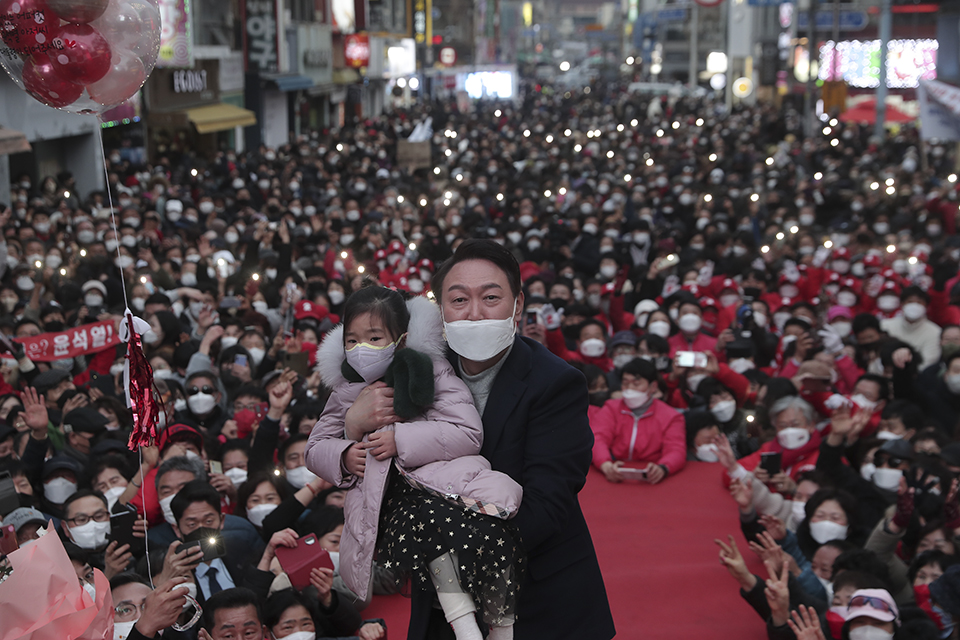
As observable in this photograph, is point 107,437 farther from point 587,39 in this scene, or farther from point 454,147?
point 587,39

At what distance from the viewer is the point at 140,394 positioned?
12.3ft

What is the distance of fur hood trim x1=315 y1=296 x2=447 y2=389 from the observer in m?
2.65

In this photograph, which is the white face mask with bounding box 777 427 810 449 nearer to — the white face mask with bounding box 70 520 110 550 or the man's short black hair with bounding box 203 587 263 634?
the man's short black hair with bounding box 203 587 263 634

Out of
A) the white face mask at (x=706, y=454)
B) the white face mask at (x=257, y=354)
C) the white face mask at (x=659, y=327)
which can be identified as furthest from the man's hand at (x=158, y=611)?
the white face mask at (x=659, y=327)

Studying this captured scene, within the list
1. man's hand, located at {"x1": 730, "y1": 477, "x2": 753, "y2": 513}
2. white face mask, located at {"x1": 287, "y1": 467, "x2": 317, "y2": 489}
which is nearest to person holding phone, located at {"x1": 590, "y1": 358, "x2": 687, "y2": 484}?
man's hand, located at {"x1": 730, "y1": 477, "x2": 753, "y2": 513}

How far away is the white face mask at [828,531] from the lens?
499 cm

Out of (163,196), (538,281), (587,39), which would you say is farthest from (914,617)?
(587,39)

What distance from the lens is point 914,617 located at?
4105mm

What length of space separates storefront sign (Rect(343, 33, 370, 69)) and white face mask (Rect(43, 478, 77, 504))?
38.3m

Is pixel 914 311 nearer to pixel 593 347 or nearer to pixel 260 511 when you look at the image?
pixel 593 347

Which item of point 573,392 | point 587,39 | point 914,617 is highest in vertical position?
point 587,39

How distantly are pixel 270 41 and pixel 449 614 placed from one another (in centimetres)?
3063

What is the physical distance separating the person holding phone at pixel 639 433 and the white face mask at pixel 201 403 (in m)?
2.93

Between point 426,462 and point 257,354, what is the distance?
19.9 feet
